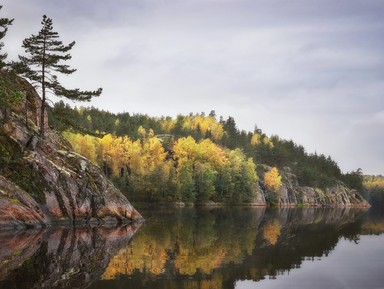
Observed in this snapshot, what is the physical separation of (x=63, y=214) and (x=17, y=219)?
6790 mm

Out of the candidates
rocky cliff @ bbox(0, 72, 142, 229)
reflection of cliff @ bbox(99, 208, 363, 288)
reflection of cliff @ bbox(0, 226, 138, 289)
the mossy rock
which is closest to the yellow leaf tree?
rocky cliff @ bbox(0, 72, 142, 229)

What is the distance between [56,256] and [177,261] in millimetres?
7611

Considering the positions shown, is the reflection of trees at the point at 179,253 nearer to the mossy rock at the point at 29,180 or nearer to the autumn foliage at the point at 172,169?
the mossy rock at the point at 29,180

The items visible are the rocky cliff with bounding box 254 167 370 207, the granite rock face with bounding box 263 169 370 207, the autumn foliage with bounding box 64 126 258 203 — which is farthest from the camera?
the granite rock face with bounding box 263 169 370 207

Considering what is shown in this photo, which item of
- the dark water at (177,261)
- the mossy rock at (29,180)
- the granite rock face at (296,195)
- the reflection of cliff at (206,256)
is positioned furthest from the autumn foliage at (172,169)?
the dark water at (177,261)

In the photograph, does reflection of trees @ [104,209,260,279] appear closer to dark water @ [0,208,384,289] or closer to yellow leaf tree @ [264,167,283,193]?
dark water @ [0,208,384,289]

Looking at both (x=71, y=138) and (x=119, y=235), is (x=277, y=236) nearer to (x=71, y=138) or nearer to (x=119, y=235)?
(x=119, y=235)

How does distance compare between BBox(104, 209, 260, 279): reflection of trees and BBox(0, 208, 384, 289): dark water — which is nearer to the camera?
→ BBox(0, 208, 384, 289): dark water

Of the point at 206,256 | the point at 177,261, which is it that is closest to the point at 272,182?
the point at 206,256

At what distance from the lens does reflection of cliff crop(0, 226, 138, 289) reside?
19906 mm

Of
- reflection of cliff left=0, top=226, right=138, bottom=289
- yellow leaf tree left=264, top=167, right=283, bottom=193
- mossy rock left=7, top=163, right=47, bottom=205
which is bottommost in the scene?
reflection of cliff left=0, top=226, right=138, bottom=289

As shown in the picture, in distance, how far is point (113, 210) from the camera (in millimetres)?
51531

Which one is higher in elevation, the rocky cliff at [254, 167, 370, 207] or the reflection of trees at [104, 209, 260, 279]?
the rocky cliff at [254, 167, 370, 207]

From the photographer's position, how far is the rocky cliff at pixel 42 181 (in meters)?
39.9
